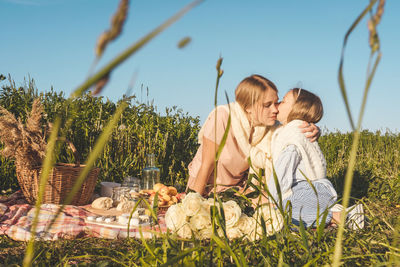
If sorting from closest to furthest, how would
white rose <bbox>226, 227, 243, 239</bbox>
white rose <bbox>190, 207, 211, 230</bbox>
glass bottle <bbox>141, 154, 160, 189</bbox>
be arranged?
white rose <bbox>190, 207, 211, 230</bbox> → white rose <bbox>226, 227, 243, 239</bbox> → glass bottle <bbox>141, 154, 160, 189</bbox>

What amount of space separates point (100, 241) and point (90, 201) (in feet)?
4.84

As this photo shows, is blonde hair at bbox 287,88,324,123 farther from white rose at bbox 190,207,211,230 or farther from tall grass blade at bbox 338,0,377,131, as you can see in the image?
tall grass blade at bbox 338,0,377,131

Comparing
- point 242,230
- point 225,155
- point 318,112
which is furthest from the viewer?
point 225,155

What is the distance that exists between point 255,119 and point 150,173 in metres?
1.43

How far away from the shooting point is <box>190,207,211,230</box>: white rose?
1891 mm

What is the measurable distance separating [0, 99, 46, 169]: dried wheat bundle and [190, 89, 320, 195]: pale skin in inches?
65.6

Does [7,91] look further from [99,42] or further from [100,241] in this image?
[99,42]

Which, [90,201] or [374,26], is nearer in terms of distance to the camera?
[374,26]

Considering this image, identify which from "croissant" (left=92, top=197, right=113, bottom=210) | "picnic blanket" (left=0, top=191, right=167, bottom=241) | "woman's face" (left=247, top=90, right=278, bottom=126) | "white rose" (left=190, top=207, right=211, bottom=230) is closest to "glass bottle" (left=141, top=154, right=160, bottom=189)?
"croissant" (left=92, top=197, right=113, bottom=210)

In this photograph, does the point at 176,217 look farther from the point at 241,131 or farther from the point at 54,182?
the point at 54,182

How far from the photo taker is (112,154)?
502 centimetres

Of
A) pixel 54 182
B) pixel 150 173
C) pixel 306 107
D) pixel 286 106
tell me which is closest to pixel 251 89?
pixel 286 106

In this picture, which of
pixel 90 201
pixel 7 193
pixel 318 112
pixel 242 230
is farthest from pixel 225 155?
pixel 7 193

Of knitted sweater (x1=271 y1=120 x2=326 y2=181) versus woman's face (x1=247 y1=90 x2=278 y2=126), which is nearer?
knitted sweater (x1=271 y1=120 x2=326 y2=181)
